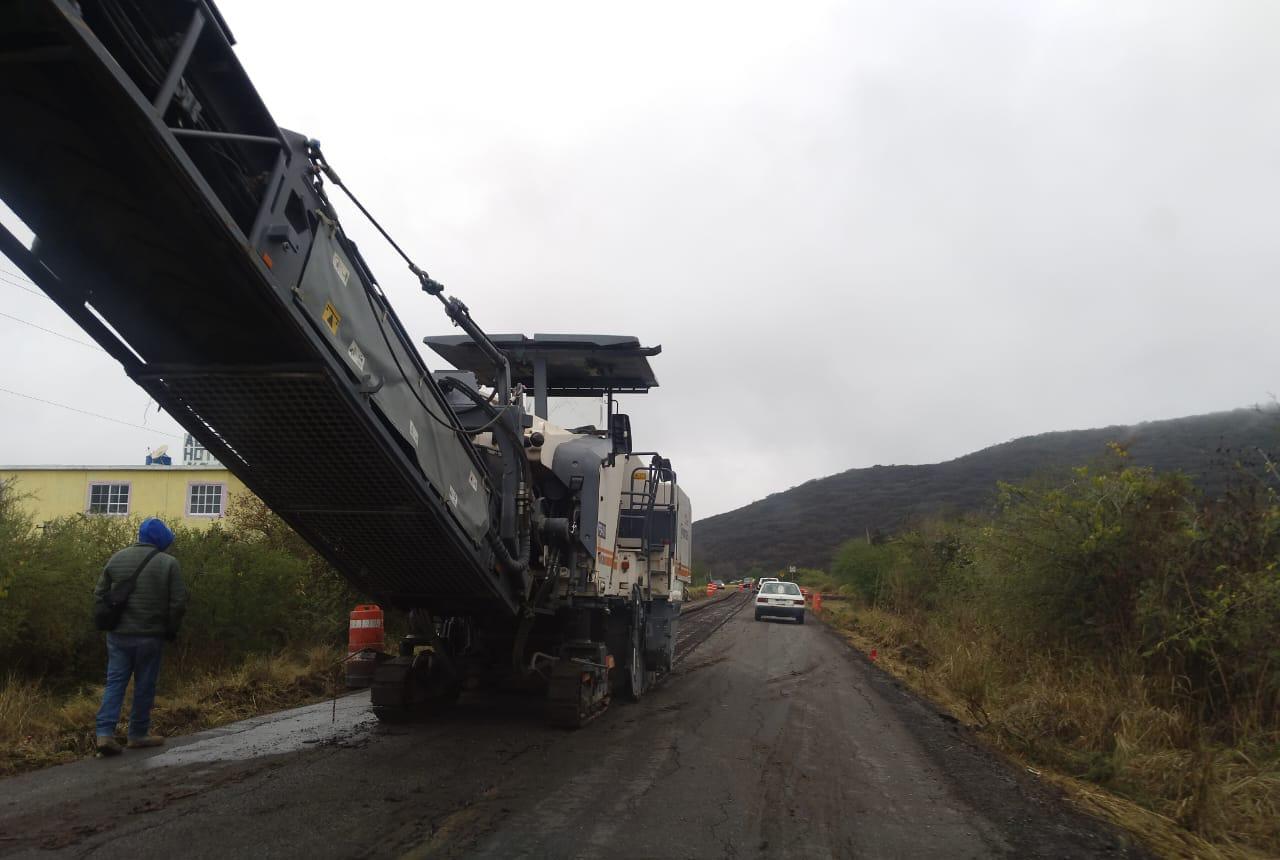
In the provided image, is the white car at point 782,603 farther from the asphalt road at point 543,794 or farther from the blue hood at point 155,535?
the blue hood at point 155,535

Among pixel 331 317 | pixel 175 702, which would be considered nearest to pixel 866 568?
pixel 175 702

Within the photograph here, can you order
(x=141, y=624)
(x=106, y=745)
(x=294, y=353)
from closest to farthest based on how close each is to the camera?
(x=294, y=353), (x=106, y=745), (x=141, y=624)

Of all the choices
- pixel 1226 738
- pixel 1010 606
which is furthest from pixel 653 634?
pixel 1226 738

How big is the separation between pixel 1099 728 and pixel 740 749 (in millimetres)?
3222

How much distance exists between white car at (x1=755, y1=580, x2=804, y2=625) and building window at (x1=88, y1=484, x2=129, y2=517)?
22746 mm

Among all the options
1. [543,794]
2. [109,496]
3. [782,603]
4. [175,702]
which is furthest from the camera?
[109,496]

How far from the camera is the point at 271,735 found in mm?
7973

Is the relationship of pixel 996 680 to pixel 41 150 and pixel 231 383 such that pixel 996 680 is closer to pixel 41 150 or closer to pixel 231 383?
pixel 231 383

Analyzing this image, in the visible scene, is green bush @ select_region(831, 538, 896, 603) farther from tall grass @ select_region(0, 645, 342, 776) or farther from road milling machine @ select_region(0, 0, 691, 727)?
road milling machine @ select_region(0, 0, 691, 727)

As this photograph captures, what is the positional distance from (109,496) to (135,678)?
95.4 feet

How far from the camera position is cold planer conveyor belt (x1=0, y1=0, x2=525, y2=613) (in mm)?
3979

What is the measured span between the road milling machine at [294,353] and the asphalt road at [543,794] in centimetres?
100

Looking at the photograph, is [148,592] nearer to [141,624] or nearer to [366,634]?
[141,624]

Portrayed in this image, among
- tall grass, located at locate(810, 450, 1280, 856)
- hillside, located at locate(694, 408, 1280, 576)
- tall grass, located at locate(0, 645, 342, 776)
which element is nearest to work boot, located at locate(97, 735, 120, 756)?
tall grass, located at locate(0, 645, 342, 776)
